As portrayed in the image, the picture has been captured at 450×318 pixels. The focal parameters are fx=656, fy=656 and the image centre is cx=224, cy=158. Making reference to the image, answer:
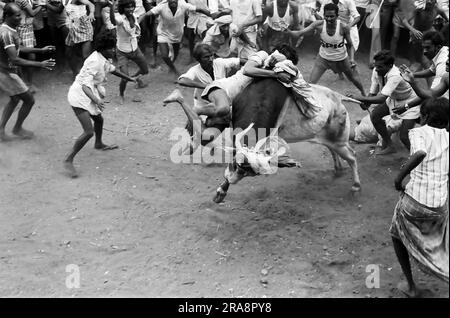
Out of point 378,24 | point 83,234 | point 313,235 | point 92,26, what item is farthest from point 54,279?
point 378,24

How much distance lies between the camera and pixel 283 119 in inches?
288

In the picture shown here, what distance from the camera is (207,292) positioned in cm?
594

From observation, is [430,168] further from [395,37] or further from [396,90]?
[395,37]

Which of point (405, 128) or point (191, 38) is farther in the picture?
point (191, 38)

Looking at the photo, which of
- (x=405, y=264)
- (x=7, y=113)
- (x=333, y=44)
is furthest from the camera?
(x=333, y=44)

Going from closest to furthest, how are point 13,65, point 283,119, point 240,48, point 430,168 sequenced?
point 430,168 → point 283,119 → point 13,65 → point 240,48

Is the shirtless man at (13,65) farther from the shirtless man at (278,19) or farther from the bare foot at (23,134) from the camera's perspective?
the shirtless man at (278,19)

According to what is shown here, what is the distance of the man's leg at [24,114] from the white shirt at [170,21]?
116 inches

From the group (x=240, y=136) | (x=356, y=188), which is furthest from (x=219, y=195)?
(x=356, y=188)

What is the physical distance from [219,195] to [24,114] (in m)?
3.59

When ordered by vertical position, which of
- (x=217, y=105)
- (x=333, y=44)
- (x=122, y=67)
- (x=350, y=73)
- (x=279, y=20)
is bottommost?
(x=122, y=67)

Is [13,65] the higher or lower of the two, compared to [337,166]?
higher

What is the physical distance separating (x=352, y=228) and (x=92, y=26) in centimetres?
621

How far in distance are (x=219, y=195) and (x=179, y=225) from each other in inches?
21.2
